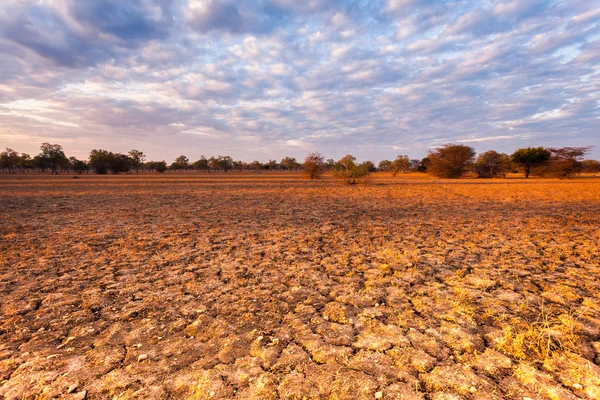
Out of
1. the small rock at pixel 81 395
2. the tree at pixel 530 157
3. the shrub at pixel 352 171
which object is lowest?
the small rock at pixel 81 395

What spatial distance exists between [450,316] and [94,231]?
9949mm

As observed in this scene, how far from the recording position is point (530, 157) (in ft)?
148

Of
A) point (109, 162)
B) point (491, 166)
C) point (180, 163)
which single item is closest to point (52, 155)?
point (109, 162)

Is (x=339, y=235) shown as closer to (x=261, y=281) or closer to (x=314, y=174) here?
(x=261, y=281)

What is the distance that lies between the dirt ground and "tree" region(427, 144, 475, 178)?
43100 mm

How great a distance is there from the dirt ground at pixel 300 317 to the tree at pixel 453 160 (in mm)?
43100

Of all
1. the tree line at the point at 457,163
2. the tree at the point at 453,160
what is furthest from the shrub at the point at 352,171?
the tree at the point at 453,160

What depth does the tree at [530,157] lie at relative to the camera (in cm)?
4460

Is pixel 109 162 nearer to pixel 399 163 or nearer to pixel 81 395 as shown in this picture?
pixel 399 163

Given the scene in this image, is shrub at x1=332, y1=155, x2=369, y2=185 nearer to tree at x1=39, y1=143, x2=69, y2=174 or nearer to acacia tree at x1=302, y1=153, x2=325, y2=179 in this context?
acacia tree at x1=302, y1=153, x2=325, y2=179

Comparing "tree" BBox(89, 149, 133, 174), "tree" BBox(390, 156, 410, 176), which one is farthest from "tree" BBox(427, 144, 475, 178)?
"tree" BBox(89, 149, 133, 174)

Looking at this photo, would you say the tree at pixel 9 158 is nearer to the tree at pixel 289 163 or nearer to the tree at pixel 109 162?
the tree at pixel 109 162

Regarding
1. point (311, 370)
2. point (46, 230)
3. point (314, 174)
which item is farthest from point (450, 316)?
point (314, 174)

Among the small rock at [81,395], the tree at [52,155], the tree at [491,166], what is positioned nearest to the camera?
the small rock at [81,395]
